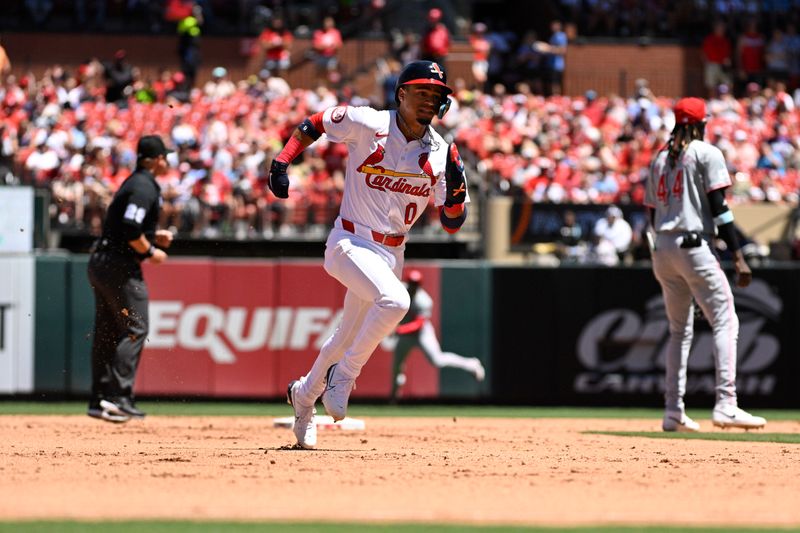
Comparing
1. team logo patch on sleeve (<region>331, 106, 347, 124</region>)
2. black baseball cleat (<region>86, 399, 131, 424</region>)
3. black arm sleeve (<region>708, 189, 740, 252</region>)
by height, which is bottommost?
black baseball cleat (<region>86, 399, 131, 424</region>)

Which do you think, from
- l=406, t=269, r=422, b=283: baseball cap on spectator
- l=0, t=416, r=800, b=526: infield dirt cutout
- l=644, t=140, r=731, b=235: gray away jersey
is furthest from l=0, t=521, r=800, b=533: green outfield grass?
l=406, t=269, r=422, b=283: baseball cap on spectator

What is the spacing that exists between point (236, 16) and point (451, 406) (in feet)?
43.4

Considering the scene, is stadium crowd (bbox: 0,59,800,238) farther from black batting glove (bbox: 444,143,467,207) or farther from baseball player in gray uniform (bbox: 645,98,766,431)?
black batting glove (bbox: 444,143,467,207)

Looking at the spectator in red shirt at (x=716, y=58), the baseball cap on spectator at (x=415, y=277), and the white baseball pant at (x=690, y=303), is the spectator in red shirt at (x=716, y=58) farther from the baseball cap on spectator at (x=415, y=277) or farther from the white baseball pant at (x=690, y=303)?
the white baseball pant at (x=690, y=303)

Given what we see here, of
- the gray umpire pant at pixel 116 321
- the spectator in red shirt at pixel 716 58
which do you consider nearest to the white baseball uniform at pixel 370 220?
the gray umpire pant at pixel 116 321

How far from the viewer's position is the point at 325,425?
1177 cm

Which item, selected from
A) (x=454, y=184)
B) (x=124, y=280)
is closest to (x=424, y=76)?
(x=454, y=184)

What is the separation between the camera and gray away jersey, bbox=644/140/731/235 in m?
10.8

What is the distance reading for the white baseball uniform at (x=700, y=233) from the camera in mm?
10844

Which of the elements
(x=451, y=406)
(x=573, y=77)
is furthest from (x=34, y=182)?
(x=573, y=77)

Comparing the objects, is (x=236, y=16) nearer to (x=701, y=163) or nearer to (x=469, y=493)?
(x=701, y=163)

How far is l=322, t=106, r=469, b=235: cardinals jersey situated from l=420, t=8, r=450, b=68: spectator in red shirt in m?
16.4

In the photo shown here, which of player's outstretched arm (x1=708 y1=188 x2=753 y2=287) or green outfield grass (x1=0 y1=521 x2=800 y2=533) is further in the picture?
player's outstretched arm (x1=708 y1=188 x2=753 y2=287)

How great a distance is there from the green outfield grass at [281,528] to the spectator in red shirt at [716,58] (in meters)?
22.4
